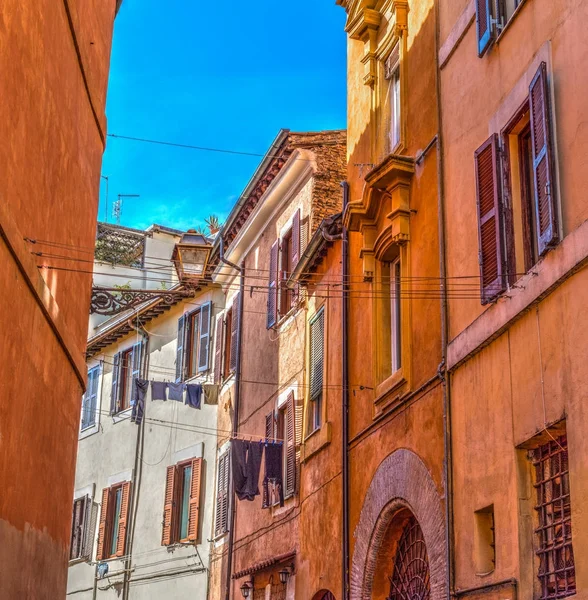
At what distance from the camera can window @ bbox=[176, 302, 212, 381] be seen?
24.6 m

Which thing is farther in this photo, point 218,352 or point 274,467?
point 218,352

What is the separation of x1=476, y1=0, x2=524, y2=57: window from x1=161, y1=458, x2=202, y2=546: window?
13983mm

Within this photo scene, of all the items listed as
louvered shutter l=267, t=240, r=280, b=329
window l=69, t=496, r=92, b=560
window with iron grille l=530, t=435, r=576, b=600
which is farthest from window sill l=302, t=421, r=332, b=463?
window l=69, t=496, r=92, b=560

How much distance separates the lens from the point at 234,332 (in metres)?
23.2

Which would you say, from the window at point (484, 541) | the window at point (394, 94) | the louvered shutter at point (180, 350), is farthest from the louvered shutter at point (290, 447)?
the window at point (484, 541)

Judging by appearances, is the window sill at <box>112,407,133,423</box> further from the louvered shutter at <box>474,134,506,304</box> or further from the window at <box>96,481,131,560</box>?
the louvered shutter at <box>474,134,506,304</box>

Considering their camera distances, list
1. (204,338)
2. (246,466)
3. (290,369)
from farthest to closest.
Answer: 1. (204,338)
2. (290,369)
3. (246,466)

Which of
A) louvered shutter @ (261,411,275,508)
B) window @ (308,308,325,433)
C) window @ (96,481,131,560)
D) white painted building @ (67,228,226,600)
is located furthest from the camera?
window @ (96,481,131,560)

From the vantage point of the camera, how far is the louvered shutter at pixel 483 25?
11.1 metres

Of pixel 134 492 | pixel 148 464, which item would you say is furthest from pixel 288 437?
pixel 134 492

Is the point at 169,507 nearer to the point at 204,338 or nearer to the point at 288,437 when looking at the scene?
the point at 204,338

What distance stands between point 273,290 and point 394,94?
238 inches

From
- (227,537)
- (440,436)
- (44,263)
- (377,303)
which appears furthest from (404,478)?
(227,537)

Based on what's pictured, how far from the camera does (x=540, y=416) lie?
9.27m
